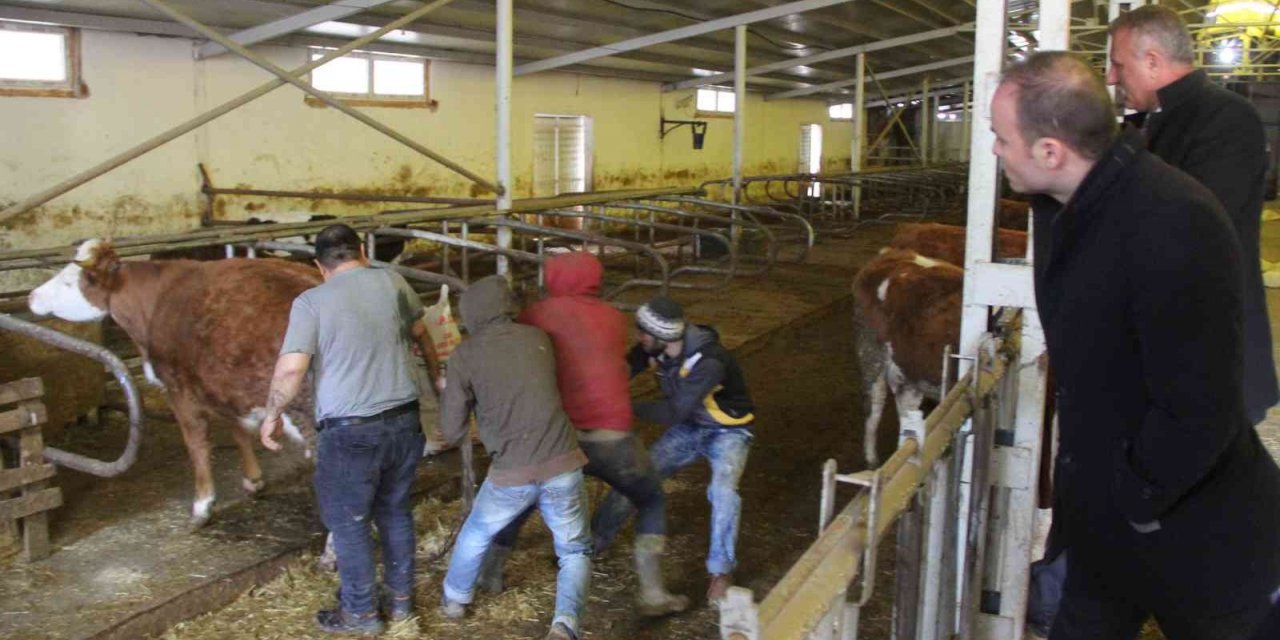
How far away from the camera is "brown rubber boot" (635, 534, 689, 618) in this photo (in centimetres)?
371

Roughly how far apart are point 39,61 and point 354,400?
19.4 ft

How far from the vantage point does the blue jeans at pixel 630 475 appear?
3.57 meters

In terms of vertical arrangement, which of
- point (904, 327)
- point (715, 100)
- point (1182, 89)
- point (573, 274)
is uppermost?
point (715, 100)

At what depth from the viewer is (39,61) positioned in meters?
7.80

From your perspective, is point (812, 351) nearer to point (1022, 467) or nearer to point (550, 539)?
point (550, 539)

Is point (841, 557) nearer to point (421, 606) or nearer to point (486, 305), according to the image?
point (486, 305)

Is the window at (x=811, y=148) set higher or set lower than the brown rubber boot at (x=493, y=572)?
higher

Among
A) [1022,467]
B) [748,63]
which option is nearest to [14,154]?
[1022,467]

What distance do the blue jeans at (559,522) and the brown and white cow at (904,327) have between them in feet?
6.70

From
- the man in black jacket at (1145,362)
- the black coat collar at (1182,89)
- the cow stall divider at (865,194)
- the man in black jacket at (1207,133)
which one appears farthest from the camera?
the cow stall divider at (865,194)

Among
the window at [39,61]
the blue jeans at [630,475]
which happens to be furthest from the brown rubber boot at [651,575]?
the window at [39,61]

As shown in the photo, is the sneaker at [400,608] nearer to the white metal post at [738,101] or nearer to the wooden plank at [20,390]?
the wooden plank at [20,390]

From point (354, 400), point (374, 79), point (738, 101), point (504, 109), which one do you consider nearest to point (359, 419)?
point (354, 400)

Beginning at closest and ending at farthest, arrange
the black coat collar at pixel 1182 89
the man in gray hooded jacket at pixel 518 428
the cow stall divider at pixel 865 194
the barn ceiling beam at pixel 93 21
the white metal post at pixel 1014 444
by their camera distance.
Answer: the black coat collar at pixel 1182 89, the white metal post at pixel 1014 444, the man in gray hooded jacket at pixel 518 428, the barn ceiling beam at pixel 93 21, the cow stall divider at pixel 865 194
